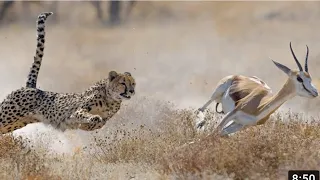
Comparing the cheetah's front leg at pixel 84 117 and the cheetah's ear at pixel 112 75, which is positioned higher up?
the cheetah's ear at pixel 112 75

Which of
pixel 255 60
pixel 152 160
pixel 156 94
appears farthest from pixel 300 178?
pixel 255 60

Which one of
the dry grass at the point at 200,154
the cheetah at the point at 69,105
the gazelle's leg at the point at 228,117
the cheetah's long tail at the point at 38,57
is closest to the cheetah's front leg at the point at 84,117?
the cheetah at the point at 69,105

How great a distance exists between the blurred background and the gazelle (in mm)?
8716

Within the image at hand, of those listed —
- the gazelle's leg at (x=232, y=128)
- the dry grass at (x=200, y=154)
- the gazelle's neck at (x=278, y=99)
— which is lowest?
the dry grass at (x=200, y=154)

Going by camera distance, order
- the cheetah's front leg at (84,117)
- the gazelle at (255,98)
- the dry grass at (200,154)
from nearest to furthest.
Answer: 1. the dry grass at (200,154)
2. the gazelle at (255,98)
3. the cheetah's front leg at (84,117)

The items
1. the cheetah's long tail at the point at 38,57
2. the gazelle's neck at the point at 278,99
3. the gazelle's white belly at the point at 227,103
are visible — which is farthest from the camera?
the cheetah's long tail at the point at 38,57

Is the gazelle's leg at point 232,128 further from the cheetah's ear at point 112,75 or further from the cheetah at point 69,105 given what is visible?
the cheetah's ear at point 112,75

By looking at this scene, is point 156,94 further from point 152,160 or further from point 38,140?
point 152,160

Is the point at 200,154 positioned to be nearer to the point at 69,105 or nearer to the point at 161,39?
the point at 69,105

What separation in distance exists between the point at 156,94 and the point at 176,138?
7.37m

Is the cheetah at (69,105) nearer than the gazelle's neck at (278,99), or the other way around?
the gazelle's neck at (278,99)

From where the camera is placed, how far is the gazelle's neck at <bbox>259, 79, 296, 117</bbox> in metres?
9.10

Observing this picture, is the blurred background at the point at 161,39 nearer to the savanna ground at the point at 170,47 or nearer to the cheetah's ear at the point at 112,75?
the savanna ground at the point at 170,47

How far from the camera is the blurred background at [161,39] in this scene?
19.9m
